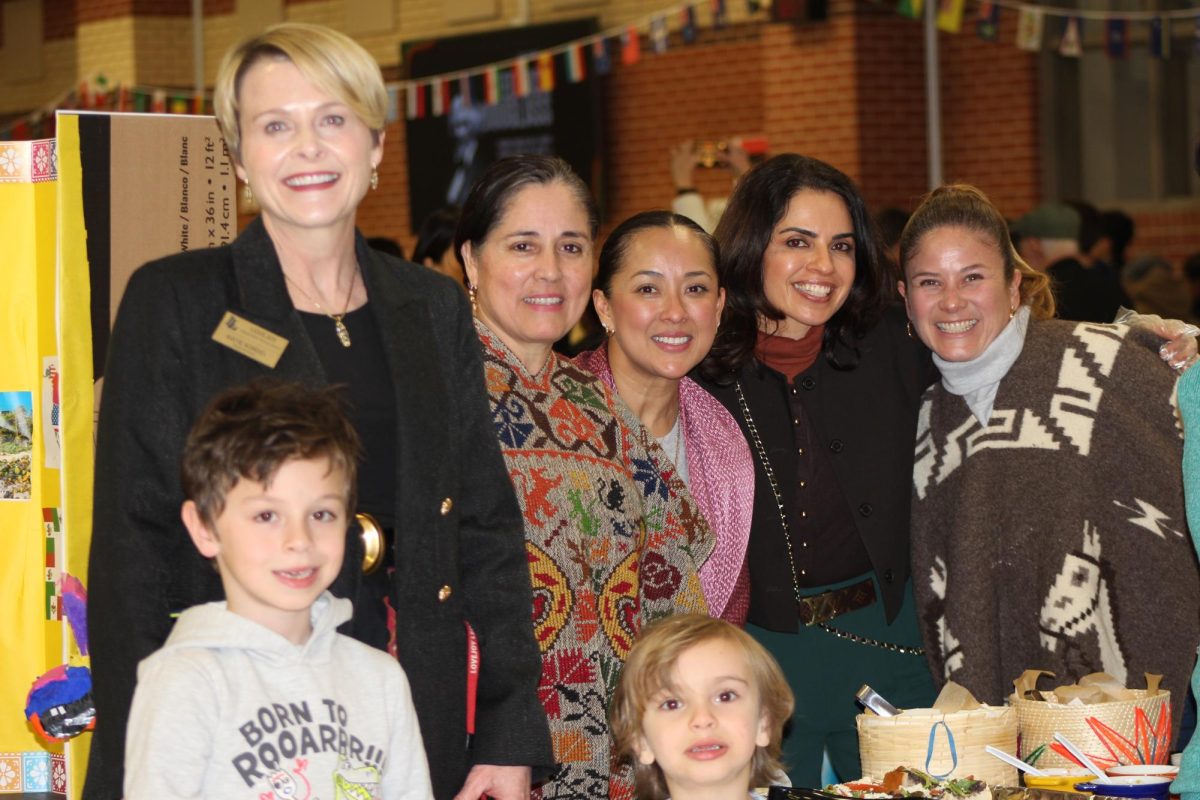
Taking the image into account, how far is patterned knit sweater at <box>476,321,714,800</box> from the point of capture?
2816 millimetres

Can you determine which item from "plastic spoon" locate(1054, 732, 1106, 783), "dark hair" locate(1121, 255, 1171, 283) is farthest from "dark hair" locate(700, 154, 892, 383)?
"dark hair" locate(1121, 255, 1171, 283)

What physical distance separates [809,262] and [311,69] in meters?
1.48

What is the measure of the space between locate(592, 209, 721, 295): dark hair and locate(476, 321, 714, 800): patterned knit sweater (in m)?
0.32

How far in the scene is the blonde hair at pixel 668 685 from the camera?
2592mm

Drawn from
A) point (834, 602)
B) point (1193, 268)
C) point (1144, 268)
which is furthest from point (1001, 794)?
point (1193, 268)

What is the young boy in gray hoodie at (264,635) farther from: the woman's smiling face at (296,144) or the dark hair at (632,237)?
the dark hair at (632,237)

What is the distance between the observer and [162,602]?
2094 millimetres

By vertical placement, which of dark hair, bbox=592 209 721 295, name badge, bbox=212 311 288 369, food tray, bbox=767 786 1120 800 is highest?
dark hair, bbox=592 209 721 295

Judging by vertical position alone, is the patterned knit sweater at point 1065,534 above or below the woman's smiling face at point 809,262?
below

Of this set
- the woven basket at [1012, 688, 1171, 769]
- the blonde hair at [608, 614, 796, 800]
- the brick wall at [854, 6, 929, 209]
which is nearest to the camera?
the blonde hair at [608, 614, 796, 800]

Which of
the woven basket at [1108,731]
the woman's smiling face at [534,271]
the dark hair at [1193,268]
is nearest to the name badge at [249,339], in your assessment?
the woman's smiling face at [534,271]

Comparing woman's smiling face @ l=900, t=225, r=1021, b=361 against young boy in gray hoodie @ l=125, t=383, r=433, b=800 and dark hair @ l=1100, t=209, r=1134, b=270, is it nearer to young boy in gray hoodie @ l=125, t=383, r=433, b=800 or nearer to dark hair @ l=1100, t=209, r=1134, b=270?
young boy in gray hoodie @ l=125, t=383, r=433, b=800

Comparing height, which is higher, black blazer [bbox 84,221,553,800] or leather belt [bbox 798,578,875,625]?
black blazer [bbox 84,221,553,800]

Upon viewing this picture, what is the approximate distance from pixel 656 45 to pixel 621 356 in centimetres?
690
